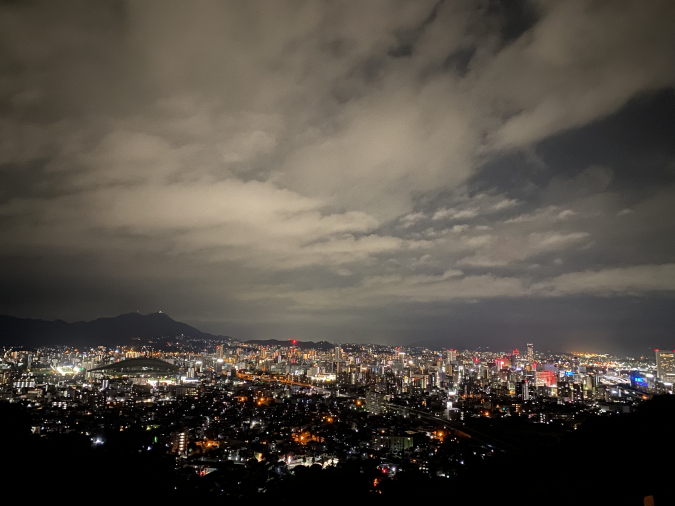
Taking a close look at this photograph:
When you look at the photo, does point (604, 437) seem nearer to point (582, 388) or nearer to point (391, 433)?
point (391, 433)

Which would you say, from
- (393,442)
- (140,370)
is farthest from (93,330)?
(393,442)

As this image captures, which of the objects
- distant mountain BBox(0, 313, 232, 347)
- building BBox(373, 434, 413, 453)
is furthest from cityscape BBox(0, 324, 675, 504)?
distant mountain BBox(0, 313, 232, 347)

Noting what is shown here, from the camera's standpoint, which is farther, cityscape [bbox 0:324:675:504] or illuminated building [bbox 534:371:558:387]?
illuminated building [bbox 534:371:558:387]

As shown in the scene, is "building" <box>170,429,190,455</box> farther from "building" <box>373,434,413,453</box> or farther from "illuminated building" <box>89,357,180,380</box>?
"illuminated building" <box>89,357,180,380</box>

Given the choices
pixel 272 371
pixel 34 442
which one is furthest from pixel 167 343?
pixel 34 442

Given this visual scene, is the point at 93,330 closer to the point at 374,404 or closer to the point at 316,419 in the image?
the point at 374,404

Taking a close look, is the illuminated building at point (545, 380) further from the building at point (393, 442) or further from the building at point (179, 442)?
the building at point (179, 442)

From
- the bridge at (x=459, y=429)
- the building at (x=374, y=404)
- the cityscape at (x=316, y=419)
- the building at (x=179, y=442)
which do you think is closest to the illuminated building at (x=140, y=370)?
the cityscape at (x=316, y=419)
